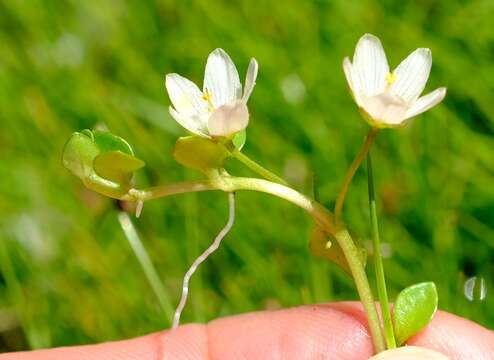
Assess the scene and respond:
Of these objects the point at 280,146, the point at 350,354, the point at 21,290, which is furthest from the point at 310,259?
the point at 21,290

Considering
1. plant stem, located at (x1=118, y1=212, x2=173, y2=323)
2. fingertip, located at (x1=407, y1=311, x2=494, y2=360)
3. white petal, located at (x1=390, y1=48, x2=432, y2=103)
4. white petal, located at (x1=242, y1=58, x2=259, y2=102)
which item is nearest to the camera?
white petal, located at (x1=242, y1=58, x2=259, y2=102)

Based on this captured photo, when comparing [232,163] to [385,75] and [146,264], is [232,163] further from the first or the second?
[385,75]

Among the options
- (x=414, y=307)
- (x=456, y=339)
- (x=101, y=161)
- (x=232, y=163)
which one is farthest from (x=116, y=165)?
(x=232, y=163)

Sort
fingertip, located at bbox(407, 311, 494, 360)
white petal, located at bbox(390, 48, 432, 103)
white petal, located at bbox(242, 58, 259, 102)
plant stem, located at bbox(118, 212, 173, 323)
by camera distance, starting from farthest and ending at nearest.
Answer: plant stem, located at bbox(118, 212, 173, 323) < fingertip, located at bbox(407, 311, 494, 360) < white petal, located at bbox(390, 48, 432, 103) < white petal, located at bbox(242, 58, 259, 102)

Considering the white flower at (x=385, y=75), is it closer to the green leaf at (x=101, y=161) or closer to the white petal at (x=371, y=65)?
the white petal at (x=371, y=65)

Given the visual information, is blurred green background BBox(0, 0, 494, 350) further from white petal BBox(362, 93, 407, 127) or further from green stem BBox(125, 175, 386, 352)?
white petal BBox(362, 93, 407, 127)

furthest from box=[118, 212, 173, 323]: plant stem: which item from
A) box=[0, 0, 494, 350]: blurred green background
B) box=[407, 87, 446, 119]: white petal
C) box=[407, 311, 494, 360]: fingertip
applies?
box=[407, 87, 446, 119]: white petal
